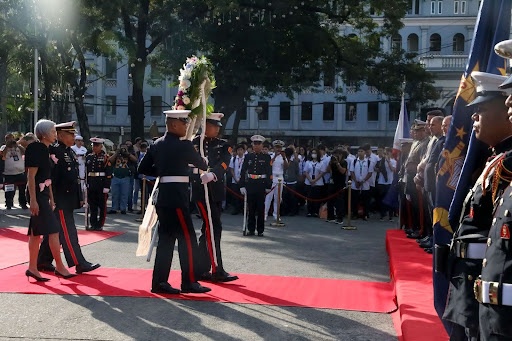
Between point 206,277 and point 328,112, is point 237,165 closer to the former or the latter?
point 206,277

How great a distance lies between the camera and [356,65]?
30.0 metres

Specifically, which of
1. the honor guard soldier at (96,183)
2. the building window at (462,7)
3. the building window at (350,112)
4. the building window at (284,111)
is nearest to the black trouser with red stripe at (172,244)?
the honor guard soldier at (96,183)

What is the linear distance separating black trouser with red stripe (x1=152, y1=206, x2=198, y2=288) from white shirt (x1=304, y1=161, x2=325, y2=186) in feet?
37.4

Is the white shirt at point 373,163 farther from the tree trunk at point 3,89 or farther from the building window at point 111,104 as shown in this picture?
the building window at point 111,104

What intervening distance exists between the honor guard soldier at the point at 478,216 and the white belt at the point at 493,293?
56 cm

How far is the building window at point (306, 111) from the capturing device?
58281 mm

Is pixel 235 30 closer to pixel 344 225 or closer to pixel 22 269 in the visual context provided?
pixel 344 225

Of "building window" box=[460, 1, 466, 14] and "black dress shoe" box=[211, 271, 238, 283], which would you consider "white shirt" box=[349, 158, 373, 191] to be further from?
"building window" box=[460, 1, 466, 14]

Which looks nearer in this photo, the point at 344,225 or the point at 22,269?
the point at 22,269

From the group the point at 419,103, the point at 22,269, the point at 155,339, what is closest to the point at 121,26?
the point at 419,103

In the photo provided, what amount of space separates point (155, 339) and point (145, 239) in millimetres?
2613

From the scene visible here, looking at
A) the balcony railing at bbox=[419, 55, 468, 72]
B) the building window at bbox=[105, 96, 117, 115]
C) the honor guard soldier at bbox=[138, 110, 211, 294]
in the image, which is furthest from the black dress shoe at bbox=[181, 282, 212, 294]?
the building window at bbox=[105, 96, 117, 115]

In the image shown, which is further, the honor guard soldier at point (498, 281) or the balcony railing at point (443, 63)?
the balcony railing at point (443, 63)

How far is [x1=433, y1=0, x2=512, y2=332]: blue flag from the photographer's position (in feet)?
15.1
